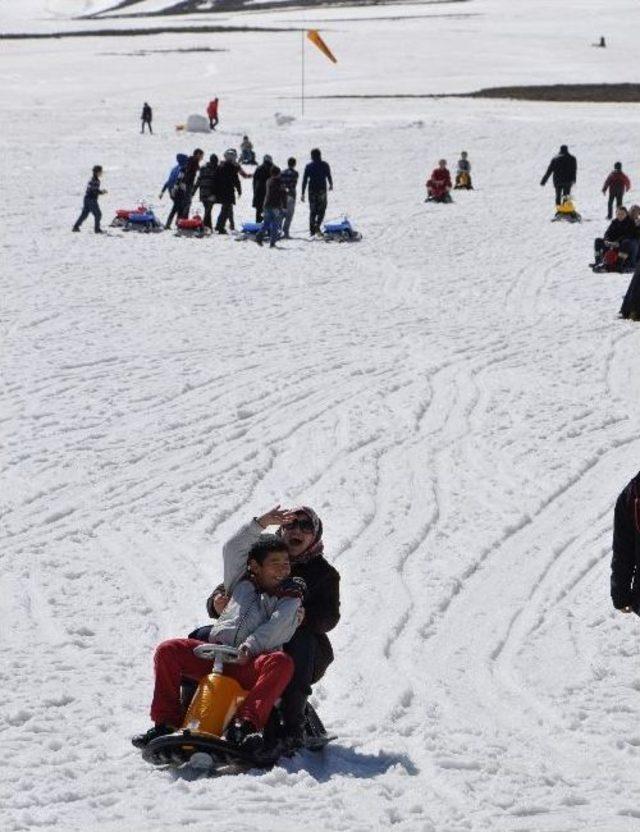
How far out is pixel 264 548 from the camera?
5648 millimetres

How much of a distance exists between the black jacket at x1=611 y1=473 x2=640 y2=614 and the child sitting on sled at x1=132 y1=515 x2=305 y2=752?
Answer: 140cm

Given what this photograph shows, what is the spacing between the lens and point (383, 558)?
29.0 feet

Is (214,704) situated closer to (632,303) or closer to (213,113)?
(632,303)

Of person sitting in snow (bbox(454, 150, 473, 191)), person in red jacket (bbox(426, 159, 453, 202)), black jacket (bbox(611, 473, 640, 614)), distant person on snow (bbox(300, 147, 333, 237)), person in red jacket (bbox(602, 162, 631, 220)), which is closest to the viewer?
black jacket (bbox(611, 473, 640, 614))

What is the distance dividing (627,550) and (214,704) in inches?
73.6

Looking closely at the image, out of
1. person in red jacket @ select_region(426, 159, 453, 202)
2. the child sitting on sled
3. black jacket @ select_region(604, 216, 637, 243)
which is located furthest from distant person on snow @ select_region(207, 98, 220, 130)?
the child sitting on sled

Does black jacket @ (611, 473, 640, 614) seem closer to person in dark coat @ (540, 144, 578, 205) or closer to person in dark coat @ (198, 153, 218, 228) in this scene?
person in dark coat @ (198, 153, 218, 228)

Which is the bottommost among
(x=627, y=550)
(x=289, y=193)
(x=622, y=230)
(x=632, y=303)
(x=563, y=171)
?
(x=627, y=550)

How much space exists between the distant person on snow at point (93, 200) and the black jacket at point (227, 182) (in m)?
1.69

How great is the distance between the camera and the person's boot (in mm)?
5605

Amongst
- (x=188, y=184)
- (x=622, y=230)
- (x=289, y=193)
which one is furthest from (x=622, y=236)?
(x=188, y=184)

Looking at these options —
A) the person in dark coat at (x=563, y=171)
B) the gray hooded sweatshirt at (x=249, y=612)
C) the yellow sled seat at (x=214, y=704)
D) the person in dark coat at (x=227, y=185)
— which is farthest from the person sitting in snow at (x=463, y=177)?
the yellow sled seat at (x=214, y=704)

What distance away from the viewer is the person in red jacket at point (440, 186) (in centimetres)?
2527

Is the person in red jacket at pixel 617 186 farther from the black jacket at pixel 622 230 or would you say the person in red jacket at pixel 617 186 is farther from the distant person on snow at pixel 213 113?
the distant person on snow at pixel 213 113
